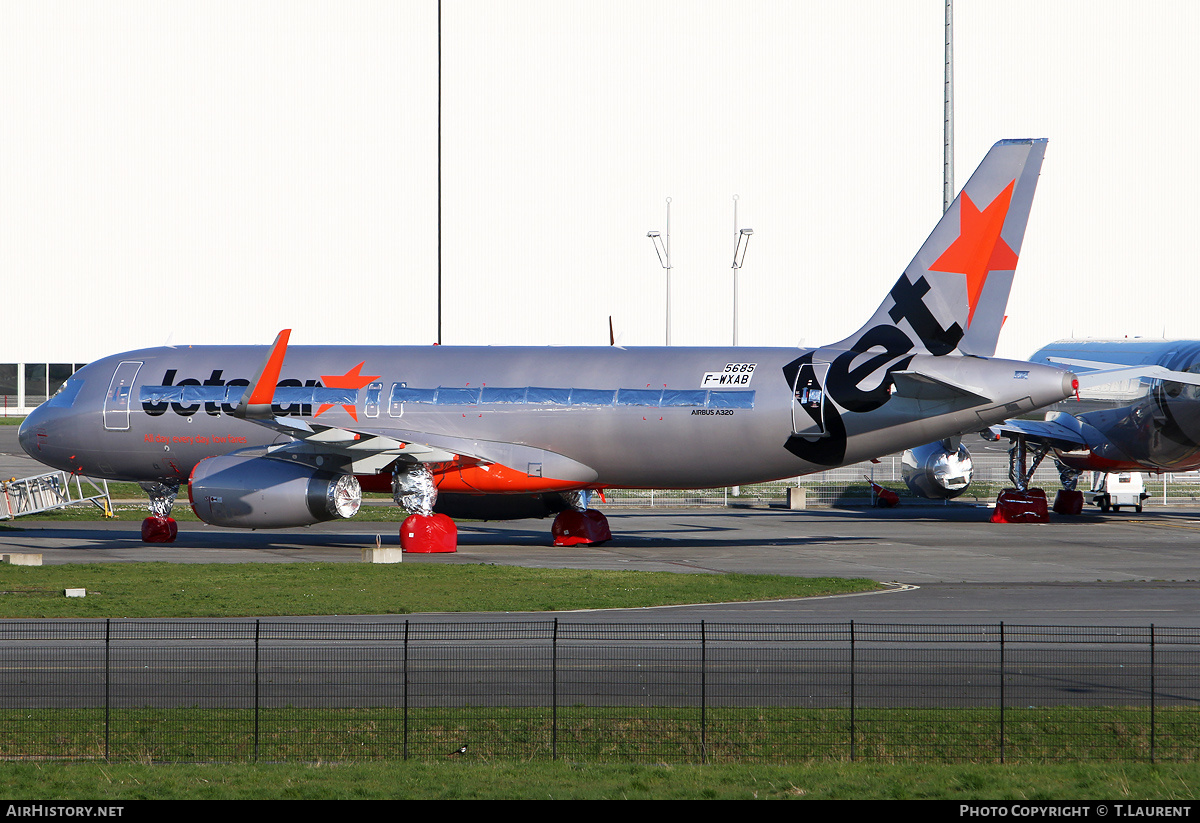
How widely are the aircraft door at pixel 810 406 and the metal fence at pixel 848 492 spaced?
24144 millimetres

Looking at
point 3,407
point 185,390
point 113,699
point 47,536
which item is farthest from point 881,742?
point 3,407

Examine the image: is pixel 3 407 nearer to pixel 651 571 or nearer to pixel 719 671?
pixel 651 571

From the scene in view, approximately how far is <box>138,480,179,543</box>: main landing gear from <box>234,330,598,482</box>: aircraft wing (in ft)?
20.6

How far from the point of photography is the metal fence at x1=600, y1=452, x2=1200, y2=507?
67.4 metres

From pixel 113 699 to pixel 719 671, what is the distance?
30.8 ft

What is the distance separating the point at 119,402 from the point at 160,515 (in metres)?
4.19

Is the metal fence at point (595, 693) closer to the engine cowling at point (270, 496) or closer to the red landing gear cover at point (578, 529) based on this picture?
the engine cowling at point (270, 496)

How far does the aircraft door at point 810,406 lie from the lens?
1497 inches

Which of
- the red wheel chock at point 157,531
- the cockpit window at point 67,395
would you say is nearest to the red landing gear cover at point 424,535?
the red wheel chock at point 157,531

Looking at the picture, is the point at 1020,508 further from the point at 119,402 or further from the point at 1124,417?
the point at 119,402

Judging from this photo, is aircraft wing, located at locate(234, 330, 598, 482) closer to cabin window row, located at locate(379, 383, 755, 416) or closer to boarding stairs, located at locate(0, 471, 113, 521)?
cabin window row, located at locate(379, 383, 755, 416)

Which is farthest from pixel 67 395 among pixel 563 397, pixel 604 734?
pixel 604 734

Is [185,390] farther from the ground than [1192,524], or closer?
farther from the ground

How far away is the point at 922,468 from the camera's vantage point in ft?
196
